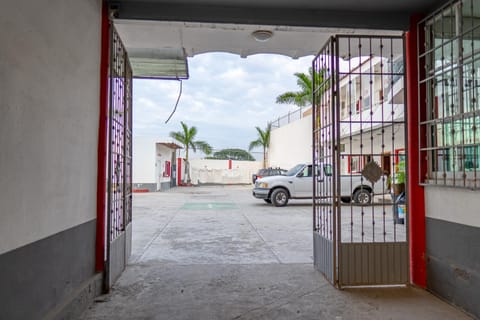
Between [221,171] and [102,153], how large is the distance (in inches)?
1006

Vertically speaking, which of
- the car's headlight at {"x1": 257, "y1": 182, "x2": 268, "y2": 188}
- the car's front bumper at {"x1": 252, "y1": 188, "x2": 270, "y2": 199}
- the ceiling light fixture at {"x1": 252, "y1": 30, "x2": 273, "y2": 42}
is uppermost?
the ceiling light fixture at {"x1": 252, "y1": 30, "x2": 273, "y2": 42}

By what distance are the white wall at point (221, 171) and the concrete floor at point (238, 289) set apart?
72.6 feet

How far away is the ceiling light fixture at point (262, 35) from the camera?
14.0ft

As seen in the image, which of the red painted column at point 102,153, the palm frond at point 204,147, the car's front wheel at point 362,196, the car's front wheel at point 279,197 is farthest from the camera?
the palm frond at point 204,147

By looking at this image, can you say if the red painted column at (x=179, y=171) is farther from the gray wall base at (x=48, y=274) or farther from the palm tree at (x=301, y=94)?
the gray wall base at (x=48, y=274)

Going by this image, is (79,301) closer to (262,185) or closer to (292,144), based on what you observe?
(262,185)

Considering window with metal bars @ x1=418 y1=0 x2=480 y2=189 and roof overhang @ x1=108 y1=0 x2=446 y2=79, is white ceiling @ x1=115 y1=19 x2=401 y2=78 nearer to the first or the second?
roof overhang @ x1=108 y1=0 x2=446 y2=79

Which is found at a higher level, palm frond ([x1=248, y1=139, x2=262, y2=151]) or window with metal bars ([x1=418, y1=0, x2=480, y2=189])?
palm frond ([x1=248, y1=139, x2=262, y2=151])

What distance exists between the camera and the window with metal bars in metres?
3.12

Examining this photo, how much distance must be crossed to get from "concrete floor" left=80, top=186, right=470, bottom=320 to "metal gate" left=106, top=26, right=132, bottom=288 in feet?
0.94

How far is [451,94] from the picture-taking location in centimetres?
345

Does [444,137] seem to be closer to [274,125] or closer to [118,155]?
[118,155]

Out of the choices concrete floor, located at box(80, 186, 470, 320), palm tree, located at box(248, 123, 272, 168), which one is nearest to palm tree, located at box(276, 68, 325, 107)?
palm tree, located at box(248, 123, 272, 168)

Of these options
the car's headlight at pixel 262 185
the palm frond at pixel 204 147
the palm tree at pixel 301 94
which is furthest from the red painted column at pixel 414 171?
the palm frond at pixel 204 147
